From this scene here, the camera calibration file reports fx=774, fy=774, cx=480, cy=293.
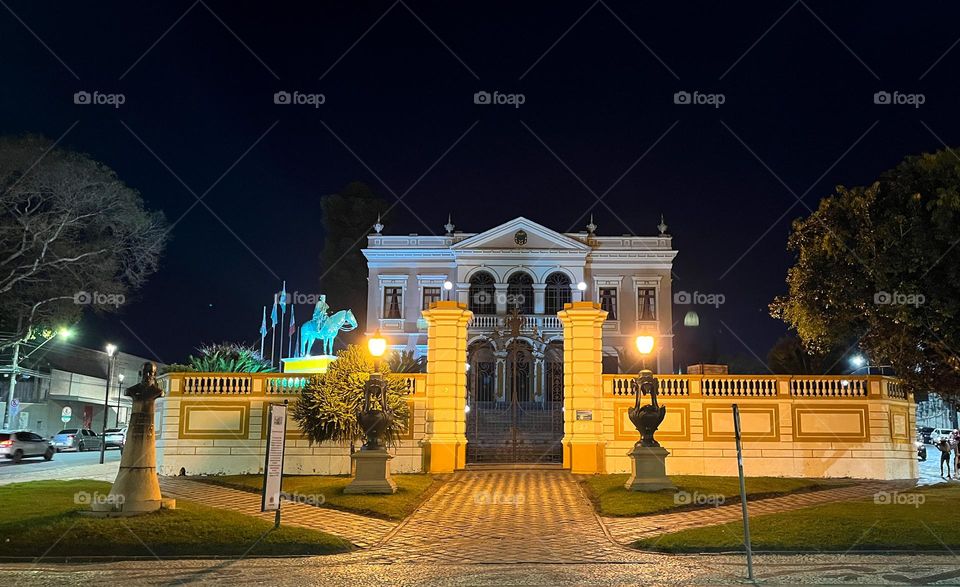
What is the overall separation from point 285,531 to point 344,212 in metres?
51.2

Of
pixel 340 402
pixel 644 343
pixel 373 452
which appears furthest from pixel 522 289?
pixel 373 452

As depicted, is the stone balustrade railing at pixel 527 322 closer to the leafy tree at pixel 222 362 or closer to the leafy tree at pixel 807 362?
the leafy tree at pixel 807 362

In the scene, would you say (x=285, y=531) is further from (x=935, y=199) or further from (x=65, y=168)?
(x=65, y=168)

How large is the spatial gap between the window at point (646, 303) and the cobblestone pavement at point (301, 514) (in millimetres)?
32166

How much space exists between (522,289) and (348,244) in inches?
774

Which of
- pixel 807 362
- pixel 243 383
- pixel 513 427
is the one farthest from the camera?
pixel 807 362

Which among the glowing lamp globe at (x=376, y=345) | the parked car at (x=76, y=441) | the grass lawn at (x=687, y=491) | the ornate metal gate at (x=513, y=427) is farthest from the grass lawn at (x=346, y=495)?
the parked car at (x=76, y=441)

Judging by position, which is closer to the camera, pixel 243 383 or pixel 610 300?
pixel 243 383

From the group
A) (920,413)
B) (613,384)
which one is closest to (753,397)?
(613,384)

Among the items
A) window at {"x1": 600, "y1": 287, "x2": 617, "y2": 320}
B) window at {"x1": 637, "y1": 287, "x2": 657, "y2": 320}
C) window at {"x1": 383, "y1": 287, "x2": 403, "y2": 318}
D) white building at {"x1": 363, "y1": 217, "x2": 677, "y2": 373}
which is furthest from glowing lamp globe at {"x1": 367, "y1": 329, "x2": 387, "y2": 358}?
window at {"x1": 637, "y1": 287, "x2": 657, "y2": 320}

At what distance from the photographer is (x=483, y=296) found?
4497cm

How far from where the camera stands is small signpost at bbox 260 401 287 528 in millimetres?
11062

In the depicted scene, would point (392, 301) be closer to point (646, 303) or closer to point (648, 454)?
point (646, 303)

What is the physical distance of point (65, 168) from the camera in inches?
1134
